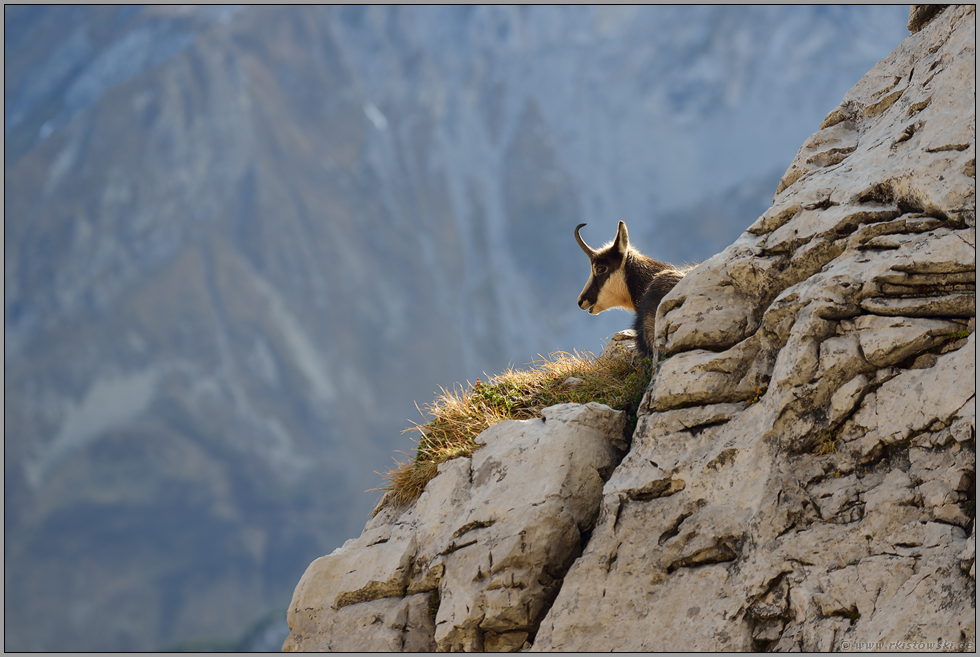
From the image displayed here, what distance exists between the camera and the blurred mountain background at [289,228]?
373 ft

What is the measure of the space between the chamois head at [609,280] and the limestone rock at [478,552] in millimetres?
2949

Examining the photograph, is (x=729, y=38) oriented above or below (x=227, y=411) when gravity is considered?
above

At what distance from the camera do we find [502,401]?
10.9m

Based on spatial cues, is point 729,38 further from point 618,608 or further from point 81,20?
point 618,608

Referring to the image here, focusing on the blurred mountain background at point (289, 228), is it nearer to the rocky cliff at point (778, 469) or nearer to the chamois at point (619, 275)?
the chamois at point (619, 275)

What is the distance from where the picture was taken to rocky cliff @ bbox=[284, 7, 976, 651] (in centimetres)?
633

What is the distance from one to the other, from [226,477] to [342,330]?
107 feet

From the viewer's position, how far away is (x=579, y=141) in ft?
544

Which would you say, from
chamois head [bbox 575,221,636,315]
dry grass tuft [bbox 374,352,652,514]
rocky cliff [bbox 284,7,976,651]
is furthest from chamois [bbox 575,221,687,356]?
rocky cliff [bbox 284,7,976,651]

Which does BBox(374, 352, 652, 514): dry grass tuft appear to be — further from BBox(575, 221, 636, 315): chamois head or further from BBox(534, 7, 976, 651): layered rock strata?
BBox(534, 7, 976, 651): layered rock strata

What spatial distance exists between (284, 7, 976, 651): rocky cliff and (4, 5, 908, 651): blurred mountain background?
8599cm

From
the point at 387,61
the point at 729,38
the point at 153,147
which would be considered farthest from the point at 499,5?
the point at 153,147

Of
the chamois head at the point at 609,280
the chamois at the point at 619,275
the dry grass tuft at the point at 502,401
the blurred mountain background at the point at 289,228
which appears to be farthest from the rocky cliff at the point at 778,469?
the blurred mountain background at the point at 289,228

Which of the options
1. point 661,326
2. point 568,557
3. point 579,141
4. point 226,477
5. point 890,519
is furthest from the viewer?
point 579,141
